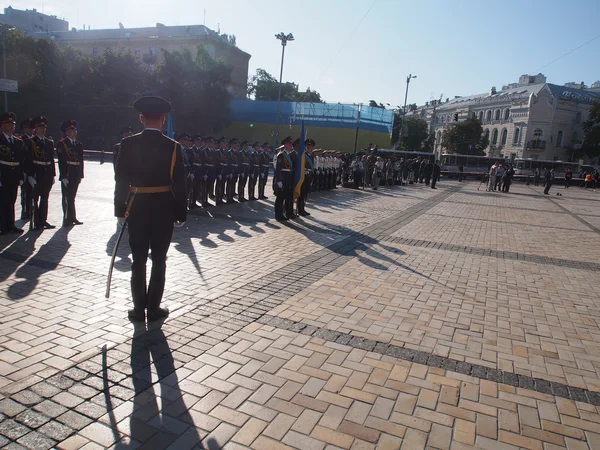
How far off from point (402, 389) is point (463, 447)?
682 mm

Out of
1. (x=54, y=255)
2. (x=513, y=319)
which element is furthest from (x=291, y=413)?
(x=54, y=255)

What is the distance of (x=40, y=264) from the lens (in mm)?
5855

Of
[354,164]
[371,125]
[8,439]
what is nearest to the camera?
[8,439]

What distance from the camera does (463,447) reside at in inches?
107

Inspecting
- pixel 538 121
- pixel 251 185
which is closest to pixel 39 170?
pixel 251 185

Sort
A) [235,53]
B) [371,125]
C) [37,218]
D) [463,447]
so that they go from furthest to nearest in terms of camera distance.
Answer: [235,53]
[371,125]
[37,218]
[463,447]

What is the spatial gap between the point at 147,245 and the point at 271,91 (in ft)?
250

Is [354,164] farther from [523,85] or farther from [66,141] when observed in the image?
[523,85]

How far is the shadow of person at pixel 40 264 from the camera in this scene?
4.85 metres

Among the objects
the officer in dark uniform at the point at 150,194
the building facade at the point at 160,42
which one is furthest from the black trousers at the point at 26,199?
the building facade at the point at 160,42

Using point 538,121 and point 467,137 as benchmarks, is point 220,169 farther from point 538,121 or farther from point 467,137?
point 538,121

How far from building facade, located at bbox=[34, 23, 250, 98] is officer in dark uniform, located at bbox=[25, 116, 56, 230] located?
55.1 m

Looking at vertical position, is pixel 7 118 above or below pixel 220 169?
above

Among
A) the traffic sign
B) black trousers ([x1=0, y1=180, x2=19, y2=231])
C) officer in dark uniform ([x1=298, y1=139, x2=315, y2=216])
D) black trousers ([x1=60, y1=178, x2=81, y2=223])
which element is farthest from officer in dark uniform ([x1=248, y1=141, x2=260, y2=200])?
the traffic sign
